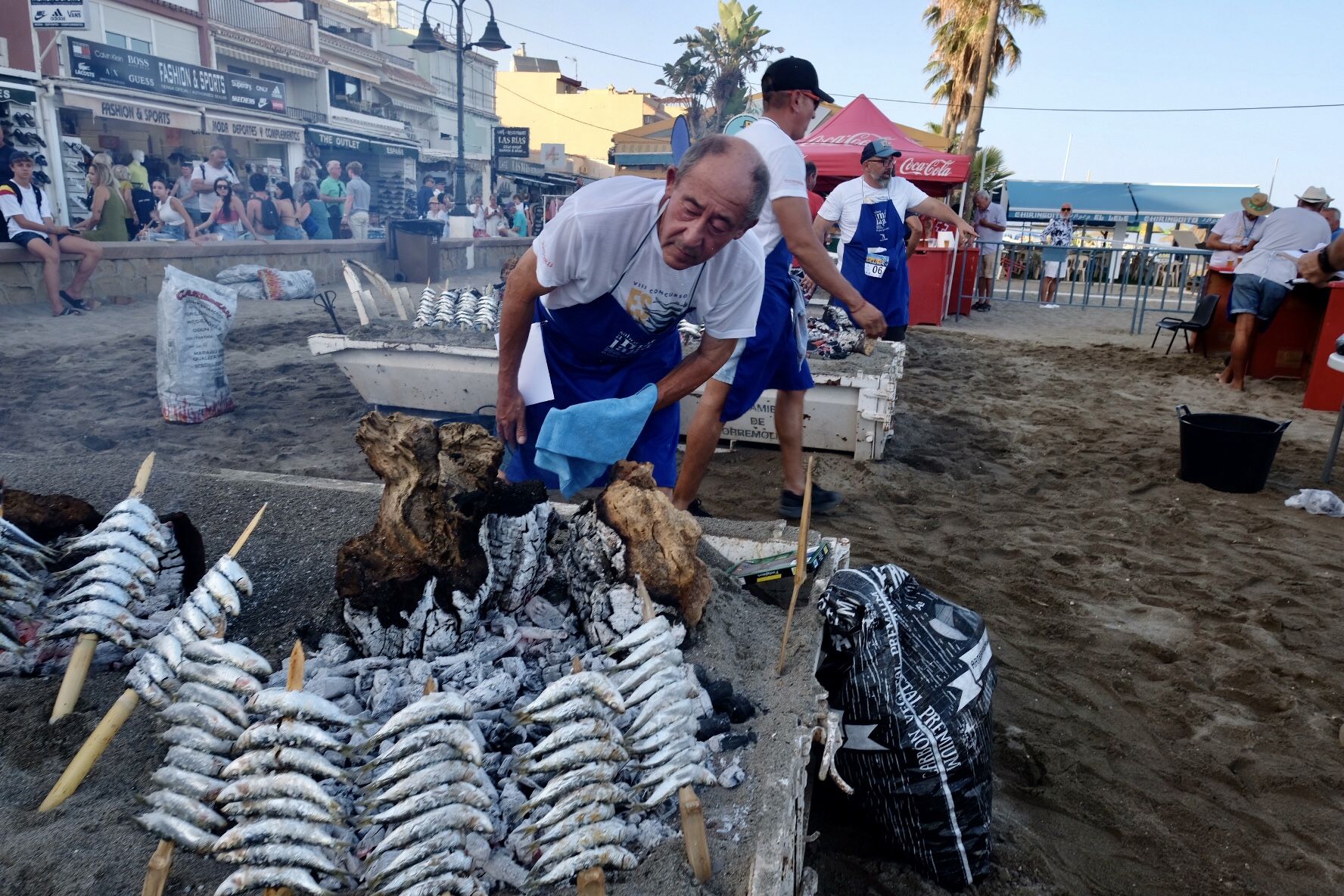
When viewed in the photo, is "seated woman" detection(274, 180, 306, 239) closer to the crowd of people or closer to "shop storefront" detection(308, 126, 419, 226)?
the crowd of people

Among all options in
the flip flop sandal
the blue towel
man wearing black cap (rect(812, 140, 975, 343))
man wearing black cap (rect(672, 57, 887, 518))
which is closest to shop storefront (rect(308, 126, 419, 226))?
the flip flop sandal

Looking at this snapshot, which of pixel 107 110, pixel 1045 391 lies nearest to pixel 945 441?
pixel 1045 391

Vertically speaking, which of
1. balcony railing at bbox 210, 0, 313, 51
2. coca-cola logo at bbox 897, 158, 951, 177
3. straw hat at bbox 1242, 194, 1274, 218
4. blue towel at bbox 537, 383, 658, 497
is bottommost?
blue towel at bbox 537, 383, 658, 497

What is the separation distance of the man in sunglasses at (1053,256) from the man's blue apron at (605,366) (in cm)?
1455

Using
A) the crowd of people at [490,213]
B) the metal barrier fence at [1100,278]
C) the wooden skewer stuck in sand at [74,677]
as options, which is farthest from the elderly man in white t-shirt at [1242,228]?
the crowd of people at [490,213]

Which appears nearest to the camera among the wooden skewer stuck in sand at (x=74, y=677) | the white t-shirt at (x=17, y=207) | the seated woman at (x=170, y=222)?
the wooden skewer stuck in sand at (x=74, y=677)

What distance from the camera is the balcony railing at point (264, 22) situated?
94.6 ft

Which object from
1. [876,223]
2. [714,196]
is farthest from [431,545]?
[876,223]

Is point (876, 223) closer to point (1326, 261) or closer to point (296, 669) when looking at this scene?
point (1326, 261)

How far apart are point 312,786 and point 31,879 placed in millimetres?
515

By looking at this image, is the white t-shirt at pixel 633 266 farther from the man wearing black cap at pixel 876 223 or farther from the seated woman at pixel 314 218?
the seated woman at pixel 314 218

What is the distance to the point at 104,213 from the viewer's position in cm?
1061

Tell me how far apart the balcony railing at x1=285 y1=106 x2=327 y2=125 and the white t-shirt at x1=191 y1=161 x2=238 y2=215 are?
574 inches

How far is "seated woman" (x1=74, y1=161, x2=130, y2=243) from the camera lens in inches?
412
